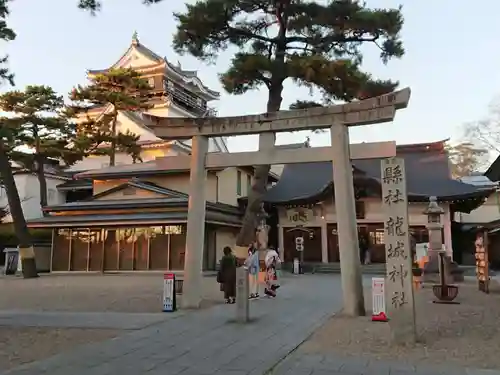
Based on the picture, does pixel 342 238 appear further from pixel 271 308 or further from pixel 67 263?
pixel 67 263

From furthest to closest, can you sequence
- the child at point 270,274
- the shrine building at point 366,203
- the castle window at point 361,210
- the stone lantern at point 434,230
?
1. the castle window at point 361,210
2. the shrine building at point 366,203
3. the stone lantern at point 434,230
4. the child at point 270,274

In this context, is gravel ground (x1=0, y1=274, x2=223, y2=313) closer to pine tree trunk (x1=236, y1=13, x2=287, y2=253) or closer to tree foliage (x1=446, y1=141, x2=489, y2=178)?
pine tree trunk (x1=236, y1=13, x2=287, y2=253)

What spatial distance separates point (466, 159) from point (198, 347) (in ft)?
144

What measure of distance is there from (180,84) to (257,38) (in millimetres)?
26549

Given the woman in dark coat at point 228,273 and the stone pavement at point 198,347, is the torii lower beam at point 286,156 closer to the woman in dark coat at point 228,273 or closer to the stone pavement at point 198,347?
the woman in dark coat at point 228,273

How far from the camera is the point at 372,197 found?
2742 centimetres

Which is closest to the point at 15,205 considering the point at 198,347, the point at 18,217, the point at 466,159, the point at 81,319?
the point at 18,217

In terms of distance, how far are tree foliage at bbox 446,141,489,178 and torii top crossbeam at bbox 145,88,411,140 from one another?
3603cm

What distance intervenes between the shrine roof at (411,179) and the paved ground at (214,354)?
18.3m

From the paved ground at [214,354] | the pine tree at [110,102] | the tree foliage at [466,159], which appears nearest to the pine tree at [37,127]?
the pine tree at [110,102]

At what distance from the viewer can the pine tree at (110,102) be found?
32.3 meters

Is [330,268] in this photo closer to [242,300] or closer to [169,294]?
[169,294]

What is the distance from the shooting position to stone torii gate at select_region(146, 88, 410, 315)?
9938 mm

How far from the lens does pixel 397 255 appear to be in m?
7.75
